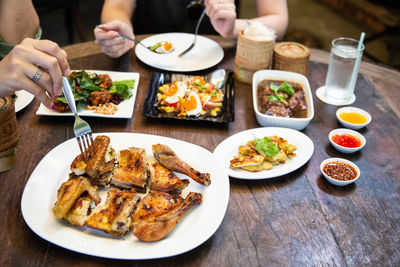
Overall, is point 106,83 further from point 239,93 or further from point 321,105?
point 321,105

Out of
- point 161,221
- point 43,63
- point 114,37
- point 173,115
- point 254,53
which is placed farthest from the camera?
point 114,37

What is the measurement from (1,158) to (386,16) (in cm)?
682

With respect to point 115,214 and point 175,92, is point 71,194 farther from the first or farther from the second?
point 175,92

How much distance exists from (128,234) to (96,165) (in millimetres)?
380

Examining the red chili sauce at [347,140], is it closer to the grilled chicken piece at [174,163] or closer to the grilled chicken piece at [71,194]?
the grilled chicken piece at [174,163]

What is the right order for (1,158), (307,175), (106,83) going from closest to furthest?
1. (1,158)
2. (307,175)
3. (106,83)

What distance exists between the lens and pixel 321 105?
2398 millimetres

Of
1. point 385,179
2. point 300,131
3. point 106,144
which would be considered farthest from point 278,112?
point 106,144

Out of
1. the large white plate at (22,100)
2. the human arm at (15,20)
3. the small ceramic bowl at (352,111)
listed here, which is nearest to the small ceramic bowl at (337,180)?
the small ceramic bowl at (352,111)

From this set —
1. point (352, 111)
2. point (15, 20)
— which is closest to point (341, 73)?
Result: point (352, 111)

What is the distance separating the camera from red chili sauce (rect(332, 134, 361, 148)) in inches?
Result: 78.9

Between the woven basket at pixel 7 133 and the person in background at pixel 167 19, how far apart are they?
3.58ft

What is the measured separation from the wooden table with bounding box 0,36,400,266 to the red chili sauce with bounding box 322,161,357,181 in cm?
5

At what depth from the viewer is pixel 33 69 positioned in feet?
5.33
